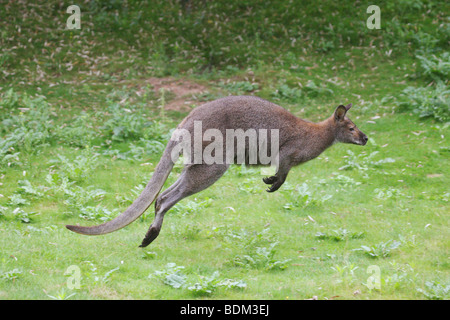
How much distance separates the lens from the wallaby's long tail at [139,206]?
5406mm

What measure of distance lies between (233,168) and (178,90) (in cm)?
383

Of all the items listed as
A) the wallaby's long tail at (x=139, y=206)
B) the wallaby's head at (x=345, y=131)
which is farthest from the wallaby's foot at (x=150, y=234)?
the wallaby's head at (x=345, y=131)

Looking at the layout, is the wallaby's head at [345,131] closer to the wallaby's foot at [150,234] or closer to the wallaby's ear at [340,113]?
the wallaby's ear at [340,113]

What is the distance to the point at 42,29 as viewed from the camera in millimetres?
14219

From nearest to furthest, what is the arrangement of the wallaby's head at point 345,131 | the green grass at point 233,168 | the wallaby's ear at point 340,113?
1. the green grass at point 233,168
2. the wallaby's ear at point 340,113
3. the wallaby's head at point 345,131

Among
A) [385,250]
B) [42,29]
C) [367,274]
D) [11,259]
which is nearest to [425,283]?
[367,274]

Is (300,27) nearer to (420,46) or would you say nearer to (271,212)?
(420,46)

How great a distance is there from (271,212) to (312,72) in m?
6.18

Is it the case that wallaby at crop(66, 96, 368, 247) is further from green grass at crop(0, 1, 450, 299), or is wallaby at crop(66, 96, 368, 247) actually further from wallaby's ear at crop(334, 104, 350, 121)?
green grass at crop(0, 1, 450, 299)

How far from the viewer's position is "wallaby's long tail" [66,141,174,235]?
5406mm

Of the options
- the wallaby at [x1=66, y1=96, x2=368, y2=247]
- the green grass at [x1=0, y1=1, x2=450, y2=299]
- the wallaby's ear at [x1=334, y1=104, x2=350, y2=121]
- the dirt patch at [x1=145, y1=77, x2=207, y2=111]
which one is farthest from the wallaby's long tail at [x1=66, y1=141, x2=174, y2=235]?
the dirt patch at [x1=145, y1=77, x2=207, y2=111]

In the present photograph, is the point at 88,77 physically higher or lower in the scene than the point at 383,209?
higher

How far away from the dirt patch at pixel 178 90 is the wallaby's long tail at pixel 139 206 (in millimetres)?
5704

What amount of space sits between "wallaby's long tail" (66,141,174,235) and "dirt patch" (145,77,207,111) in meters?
5.70
